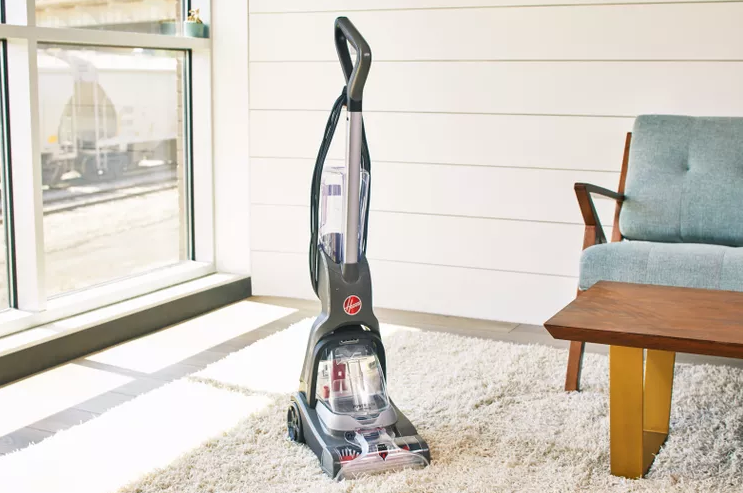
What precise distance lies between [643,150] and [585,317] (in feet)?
4.22

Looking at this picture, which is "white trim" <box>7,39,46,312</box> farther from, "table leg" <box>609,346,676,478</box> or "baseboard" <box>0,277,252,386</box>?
"table leg" <box>609,346,676,478</box>

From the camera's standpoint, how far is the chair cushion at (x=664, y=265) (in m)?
2.34

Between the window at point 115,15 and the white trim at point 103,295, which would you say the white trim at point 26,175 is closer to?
the white trim at point 103,295

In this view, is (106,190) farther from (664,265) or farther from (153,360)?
(664,265)

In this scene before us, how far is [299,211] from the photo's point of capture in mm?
3736

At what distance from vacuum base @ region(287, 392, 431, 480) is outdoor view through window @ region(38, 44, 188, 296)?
145 cm

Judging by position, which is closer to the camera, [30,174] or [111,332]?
[30,174]

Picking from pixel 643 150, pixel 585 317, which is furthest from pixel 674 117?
pixel 585 317

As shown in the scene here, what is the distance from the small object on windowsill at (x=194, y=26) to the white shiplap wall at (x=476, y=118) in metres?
0.22

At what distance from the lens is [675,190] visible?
282 centimetres

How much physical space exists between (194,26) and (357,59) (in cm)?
195

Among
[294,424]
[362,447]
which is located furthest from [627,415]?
[294,424]

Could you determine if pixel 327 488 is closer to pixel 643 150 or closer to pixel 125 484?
pixel 125 484

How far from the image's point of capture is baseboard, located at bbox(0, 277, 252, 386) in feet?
8.51
